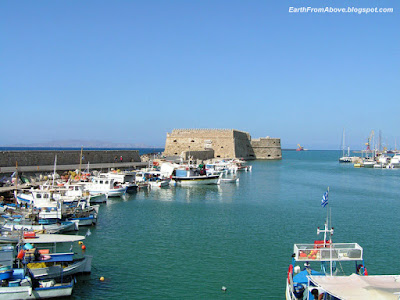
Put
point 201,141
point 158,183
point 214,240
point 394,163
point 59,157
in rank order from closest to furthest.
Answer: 1. point 214,240
2. point 158,183
3. point 59,157
4. point 394,163
5. point 201,141

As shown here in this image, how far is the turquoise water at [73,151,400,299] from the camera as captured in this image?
34.3 feet

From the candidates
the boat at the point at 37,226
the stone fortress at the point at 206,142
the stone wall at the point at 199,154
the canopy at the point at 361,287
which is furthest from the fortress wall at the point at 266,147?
the canopy at the point at 361,287

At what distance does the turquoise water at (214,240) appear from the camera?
1045cm

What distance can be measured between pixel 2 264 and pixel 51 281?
115 centimetres

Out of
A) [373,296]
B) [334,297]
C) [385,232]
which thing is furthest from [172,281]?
[385,232]

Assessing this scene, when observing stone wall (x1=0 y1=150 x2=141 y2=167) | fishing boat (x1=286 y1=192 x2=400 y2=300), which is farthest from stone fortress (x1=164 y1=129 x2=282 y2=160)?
fishing boat (x1=286 y1=192 x2=400 y2=300)

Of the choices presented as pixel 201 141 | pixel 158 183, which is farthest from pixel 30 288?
pixel 201 141

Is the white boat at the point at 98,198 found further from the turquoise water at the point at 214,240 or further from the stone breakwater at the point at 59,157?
the stone breakwater at the point at 59,157

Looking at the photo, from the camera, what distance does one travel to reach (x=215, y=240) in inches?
581

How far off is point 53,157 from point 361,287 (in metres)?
29.6

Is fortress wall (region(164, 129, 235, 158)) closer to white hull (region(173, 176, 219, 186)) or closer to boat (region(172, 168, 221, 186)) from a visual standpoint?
boat (region(172, 168, 221, 186))

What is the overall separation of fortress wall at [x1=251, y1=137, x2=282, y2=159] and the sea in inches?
2079

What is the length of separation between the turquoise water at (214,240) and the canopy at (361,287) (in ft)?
8.16

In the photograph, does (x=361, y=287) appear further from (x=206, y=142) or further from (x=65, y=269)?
(x=206, y=142)
